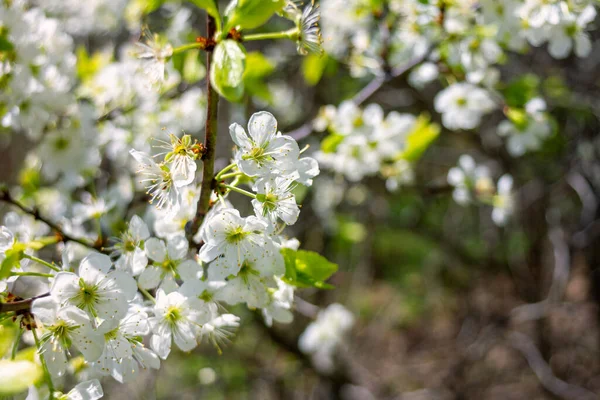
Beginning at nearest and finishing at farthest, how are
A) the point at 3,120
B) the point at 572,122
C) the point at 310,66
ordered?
the point at 3,120
the point at 310,66
the point at 572,122

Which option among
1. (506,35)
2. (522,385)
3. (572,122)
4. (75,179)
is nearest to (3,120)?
(75,179)

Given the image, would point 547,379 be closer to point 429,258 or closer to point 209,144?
point 429,258

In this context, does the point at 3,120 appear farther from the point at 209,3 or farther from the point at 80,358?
the point at 209,3

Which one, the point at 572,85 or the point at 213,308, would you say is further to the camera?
the point at 572,85

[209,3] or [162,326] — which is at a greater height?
[209,3]

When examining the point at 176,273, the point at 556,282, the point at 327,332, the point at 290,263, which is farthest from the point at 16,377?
the point at 556,282

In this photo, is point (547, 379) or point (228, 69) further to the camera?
point (547, 379)

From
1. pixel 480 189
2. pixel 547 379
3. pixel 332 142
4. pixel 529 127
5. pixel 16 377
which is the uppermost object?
pixel 16 377
